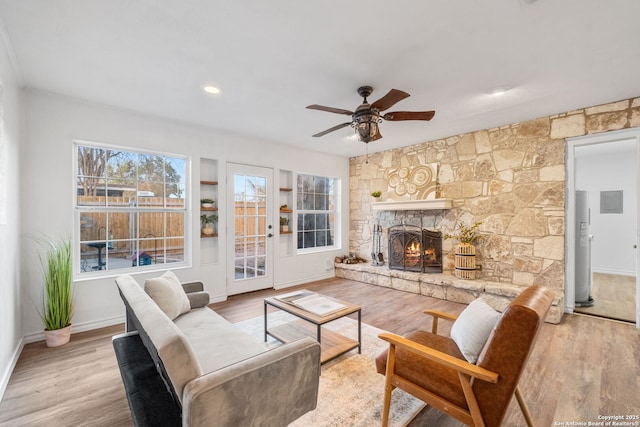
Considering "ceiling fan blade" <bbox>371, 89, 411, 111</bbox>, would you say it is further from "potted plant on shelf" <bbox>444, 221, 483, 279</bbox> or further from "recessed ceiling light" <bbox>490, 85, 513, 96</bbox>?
"potted plant on shelf" <bbox>444, 221, 483, 279</bbox>

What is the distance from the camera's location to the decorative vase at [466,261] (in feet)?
13.5

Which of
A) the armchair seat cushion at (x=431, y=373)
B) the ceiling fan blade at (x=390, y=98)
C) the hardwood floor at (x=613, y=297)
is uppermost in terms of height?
the ceiling fan blade at (x=390, y=98)

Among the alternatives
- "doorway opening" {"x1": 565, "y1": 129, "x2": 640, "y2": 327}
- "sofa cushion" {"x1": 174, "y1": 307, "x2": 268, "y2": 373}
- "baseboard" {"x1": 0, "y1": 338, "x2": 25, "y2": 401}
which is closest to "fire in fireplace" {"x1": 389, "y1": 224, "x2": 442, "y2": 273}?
"doorway opening" {"x1": 565, "y1": 129, "x2": 640, "y2": 327}

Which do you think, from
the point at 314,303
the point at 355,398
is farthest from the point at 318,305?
the point at 355,398

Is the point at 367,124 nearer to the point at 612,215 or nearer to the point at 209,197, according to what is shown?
the point at 209,197

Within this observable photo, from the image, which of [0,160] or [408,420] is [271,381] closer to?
[408,420]

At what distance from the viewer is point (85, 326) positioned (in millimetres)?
3123

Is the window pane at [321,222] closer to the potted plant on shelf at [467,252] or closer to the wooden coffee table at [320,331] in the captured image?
the potted plant on shelf at [467,252]

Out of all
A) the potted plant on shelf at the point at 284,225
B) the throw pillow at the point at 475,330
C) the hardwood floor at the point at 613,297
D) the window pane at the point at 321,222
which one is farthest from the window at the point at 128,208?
the hardwood floor at the point at 613,297

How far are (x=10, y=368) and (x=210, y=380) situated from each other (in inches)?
95.0

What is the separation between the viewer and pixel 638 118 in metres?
3.05

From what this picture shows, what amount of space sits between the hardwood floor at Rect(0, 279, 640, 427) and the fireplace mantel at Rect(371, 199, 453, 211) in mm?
1894

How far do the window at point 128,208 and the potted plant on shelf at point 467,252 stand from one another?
406 centimetres

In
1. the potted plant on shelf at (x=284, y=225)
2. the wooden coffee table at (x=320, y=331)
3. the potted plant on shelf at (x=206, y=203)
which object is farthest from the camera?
the potted plant on shelf at (x=284, y=225)
